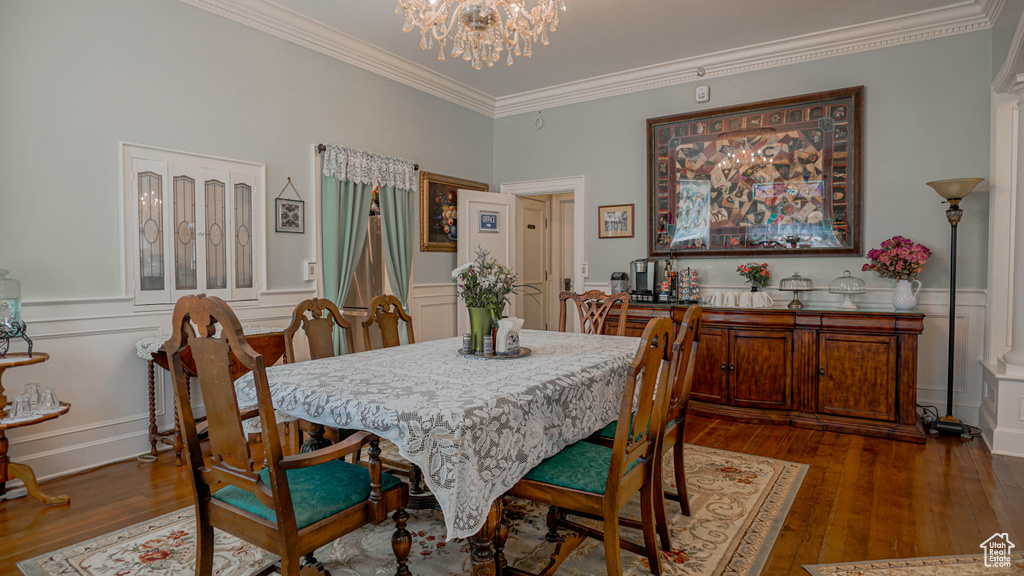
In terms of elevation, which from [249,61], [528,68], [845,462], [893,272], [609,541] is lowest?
[845,462]

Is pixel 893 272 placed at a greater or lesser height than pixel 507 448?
greater

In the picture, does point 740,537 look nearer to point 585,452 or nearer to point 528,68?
point 585,452

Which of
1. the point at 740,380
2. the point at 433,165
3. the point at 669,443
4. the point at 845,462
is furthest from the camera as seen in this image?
the point at 433,165

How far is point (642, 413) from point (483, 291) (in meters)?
0.96

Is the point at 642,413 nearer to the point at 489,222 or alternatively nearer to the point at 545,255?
the point at 489,222

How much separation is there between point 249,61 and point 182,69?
503 millimetres

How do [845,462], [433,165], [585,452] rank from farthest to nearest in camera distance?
[433,165]
[845,462]
[585,452]

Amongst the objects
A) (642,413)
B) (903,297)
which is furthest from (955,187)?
(642,413)

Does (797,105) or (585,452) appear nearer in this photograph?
(585,452)

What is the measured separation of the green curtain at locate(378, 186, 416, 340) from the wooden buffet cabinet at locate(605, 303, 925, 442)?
2.38m

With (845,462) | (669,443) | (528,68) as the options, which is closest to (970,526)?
(845,462)

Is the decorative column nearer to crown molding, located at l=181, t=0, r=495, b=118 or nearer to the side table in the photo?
crown molding, located at l=181, t=0, r=495, b=118

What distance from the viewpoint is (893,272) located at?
4090mm

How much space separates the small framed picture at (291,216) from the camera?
4211 millimetres
